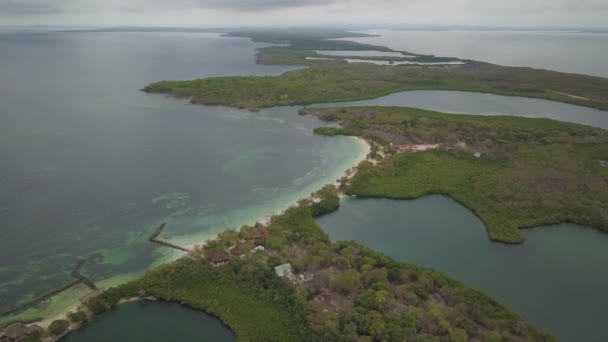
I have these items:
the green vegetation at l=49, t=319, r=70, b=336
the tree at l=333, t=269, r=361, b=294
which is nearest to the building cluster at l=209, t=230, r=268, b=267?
the tree at l=333, t=269, r=361, b=294

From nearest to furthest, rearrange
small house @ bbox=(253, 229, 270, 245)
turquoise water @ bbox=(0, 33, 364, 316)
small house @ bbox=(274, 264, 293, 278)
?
small house @ bbox=(274, 264, 293, 278), turquoise water @ bbox=(0, 33, 364, 316), small house @ bbox=(253, 229, 270, 245)

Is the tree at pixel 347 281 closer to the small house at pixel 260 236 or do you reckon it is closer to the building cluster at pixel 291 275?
the building cluster at pixel 291 275

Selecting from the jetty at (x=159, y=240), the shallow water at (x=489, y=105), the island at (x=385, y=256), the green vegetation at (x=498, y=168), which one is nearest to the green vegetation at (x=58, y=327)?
the island at (x=385, y=256)

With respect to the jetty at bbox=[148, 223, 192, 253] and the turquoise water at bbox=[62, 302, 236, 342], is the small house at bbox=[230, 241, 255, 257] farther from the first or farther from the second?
the turquoise water at bbox=[62, 302, 236, 342]

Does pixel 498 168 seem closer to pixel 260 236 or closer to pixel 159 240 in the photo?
pixel 260 236

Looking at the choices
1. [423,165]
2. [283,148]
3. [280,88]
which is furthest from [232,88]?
[423,165]
